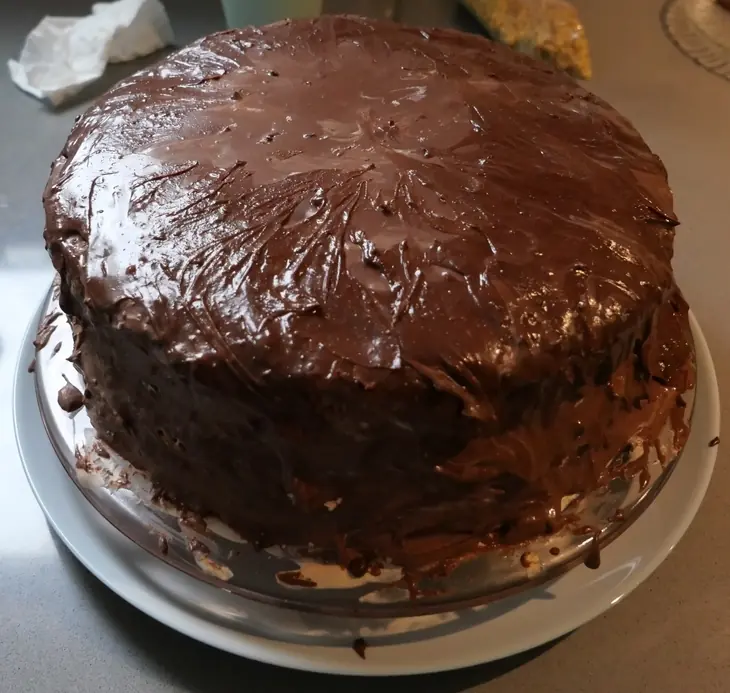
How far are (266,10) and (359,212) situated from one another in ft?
3.98

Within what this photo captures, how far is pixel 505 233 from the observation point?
38.1 inches

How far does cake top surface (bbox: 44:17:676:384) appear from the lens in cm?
87

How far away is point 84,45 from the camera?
2062 mm

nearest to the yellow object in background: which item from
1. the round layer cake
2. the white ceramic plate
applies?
the round layer cake

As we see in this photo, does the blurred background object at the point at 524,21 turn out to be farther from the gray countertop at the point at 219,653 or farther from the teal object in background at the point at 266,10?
Answer: the gray countertop at the point at 219,653

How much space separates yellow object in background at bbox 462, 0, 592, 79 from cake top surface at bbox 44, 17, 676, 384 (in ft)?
2.48

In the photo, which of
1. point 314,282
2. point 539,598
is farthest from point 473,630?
point 314,282

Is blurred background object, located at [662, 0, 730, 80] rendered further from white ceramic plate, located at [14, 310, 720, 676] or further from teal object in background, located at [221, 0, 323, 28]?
white ceramic plate, located at [14, 310, 720, 676]

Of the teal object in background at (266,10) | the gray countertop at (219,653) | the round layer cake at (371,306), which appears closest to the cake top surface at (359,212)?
the round layer cake at (371,306)

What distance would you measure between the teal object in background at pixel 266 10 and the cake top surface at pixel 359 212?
29.1 inches

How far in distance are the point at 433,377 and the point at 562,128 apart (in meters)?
0.55

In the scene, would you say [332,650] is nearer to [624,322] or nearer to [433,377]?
[433,377]

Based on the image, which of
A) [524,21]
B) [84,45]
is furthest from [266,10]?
[524,21]

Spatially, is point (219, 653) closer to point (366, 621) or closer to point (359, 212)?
point (366, 621)
